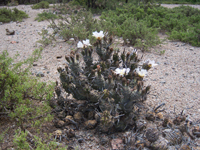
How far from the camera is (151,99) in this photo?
116 inches

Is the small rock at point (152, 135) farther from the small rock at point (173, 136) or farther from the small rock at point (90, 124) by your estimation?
the small rock at point (90, 124)

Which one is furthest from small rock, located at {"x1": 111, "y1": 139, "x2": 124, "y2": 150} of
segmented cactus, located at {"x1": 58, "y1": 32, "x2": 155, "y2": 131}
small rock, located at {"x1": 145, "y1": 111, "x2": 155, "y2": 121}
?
small rock, located at {"x1": 145, "y1": 111, "x2": 155, "y2": 121}

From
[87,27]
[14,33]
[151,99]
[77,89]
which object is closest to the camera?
[77,89]

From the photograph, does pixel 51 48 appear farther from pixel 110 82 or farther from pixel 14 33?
pixel 110 82

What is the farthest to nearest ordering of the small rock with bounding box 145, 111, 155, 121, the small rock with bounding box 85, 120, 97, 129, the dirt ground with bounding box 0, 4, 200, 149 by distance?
the dirt ground with bounding box 0, 4, 200, 149 → the small rock with bounding box 145, 111, 155, 121 → the small rock with bounding box 85, 120, 97, 129

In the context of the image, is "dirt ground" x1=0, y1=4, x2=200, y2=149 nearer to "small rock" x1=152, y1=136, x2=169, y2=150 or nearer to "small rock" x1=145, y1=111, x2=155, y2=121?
"small rock" x1=145, y1=111, x2=155, y2=121

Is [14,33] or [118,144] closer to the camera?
[118,144]

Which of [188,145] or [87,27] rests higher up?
[87,27]

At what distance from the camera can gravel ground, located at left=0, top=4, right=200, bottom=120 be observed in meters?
2.91

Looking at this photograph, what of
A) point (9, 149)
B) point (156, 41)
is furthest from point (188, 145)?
point (156, 41)

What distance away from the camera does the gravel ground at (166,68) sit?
2.91m

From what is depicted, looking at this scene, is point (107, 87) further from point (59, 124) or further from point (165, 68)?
point (165, 68)

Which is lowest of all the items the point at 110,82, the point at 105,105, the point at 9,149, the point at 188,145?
the point at 188,145

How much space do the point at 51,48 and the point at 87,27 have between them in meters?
1.18
